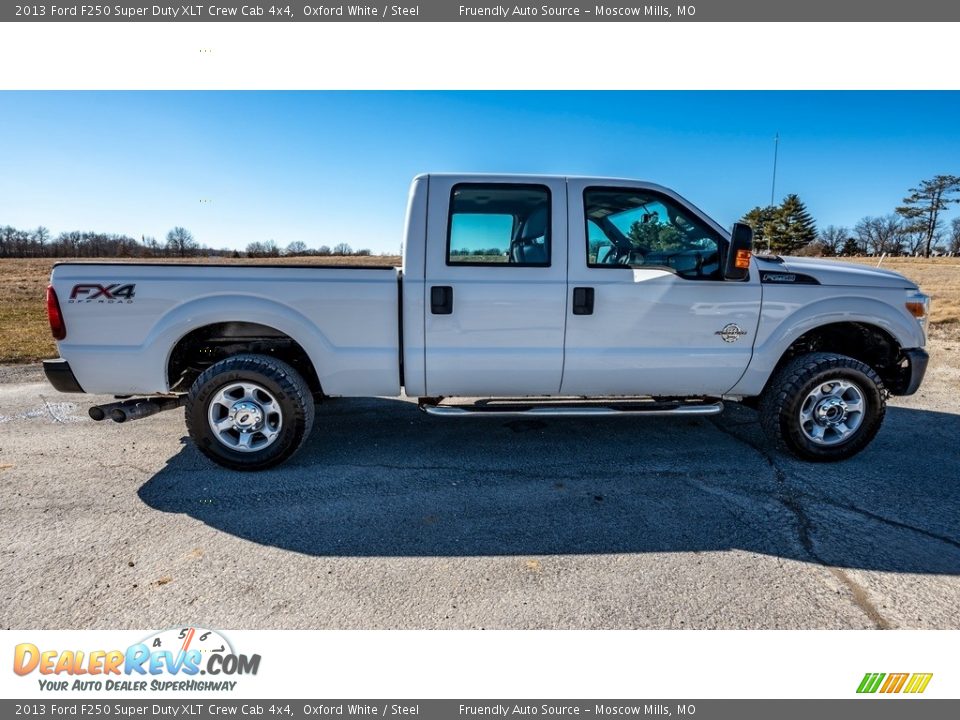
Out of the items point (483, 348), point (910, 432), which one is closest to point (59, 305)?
point (483, 348)

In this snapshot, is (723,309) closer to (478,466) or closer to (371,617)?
(478,466)

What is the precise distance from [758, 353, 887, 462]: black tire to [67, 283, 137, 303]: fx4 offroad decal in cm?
451

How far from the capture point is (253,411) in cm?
351

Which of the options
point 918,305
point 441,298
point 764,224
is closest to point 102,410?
point 441,298

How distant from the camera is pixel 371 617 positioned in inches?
86.0

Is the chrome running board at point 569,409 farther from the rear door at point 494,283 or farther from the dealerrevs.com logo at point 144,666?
the dealerrevs.com logo at point 144,666

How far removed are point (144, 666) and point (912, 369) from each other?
4.99 metres

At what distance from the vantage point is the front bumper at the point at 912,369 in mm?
3758

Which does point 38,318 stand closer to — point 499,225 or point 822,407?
point 499,225

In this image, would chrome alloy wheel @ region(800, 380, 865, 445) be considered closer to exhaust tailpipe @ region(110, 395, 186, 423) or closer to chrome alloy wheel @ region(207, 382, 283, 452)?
chrome alloy wheel @ region(207, 382, 283, 452)

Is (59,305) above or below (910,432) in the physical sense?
above

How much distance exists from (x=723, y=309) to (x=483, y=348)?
1.72 meters

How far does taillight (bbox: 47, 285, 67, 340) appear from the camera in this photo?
3.29 metres

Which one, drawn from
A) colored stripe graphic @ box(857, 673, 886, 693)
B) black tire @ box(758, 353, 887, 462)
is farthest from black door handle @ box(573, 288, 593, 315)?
colored stripe graphic @ box(857, 673, 886, 693)
